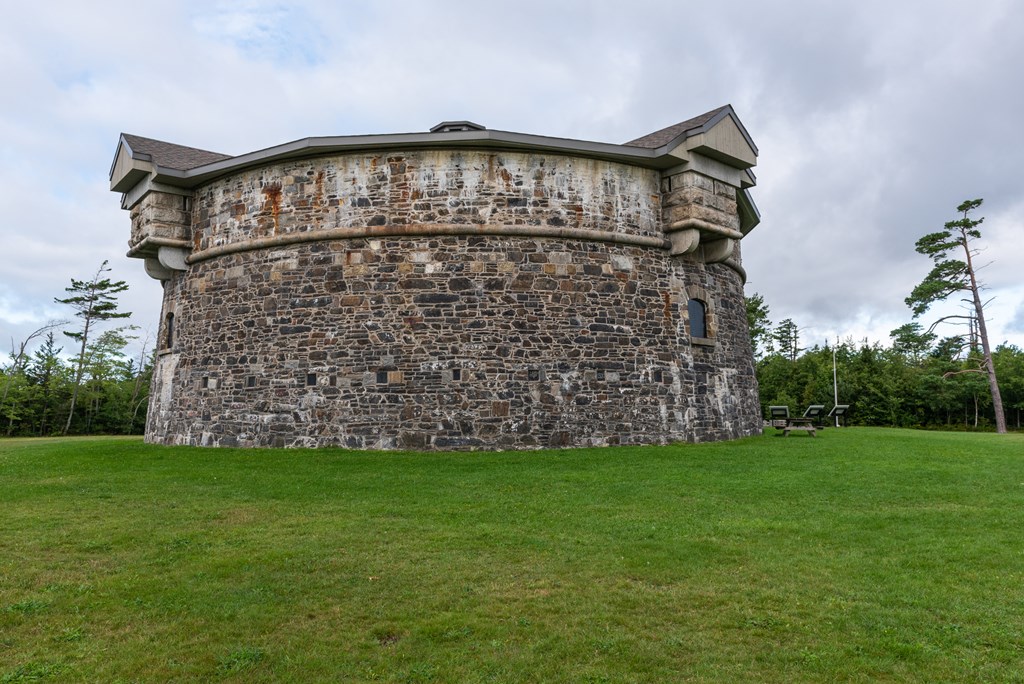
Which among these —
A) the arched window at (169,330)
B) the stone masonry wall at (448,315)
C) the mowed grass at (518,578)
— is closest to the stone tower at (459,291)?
the stone masonry wall at (448,315)

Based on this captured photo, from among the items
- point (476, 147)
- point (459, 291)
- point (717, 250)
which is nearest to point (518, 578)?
point (459, 291)

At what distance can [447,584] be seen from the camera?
217 inches

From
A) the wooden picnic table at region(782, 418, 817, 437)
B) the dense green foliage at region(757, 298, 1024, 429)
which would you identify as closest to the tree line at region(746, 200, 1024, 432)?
the dense green foliage at region(757, 298, 1024, 429)

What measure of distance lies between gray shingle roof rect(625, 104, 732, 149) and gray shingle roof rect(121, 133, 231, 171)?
33.7ft

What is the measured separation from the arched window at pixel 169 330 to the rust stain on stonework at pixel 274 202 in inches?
176

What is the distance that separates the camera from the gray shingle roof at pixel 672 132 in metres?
15.8

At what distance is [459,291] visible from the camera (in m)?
14.5

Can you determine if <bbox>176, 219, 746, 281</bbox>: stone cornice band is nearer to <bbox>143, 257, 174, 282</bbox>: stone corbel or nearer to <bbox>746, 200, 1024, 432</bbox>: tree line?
<bbox>143, 257, 174, 282</bbox>: stone corbel

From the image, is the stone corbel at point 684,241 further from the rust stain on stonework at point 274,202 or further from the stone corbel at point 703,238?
the rust stain on stonework at point 274,202

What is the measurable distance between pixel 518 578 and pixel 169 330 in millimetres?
15377

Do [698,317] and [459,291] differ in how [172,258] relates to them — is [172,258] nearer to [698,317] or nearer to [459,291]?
[459,291]

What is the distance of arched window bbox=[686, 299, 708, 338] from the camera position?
54.6 ft

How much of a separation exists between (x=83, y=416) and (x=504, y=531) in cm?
4052

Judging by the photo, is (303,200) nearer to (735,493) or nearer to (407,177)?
(407,177)
